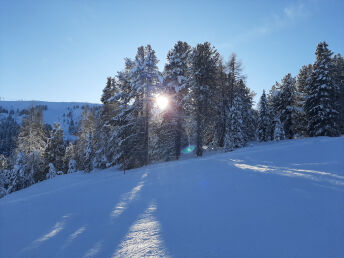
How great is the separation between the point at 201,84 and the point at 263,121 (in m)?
17.3

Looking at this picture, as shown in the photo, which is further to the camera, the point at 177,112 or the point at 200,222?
the point at 177,112

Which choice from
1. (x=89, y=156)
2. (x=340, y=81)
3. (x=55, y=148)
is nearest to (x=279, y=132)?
(x=340, y=81)

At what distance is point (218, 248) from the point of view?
3438 millimetres

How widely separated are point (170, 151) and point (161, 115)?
4162 mm

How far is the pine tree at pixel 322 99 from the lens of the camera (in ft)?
76.5

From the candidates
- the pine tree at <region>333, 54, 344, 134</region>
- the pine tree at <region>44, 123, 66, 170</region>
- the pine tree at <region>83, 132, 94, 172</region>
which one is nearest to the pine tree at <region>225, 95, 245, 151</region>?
the pine tree at <region>333, 54, 344, 134</region>

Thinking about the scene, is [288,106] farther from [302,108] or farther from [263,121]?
[263,121]

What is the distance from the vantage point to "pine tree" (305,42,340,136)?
76.5 ft

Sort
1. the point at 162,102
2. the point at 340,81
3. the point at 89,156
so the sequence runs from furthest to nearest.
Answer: the point at 340,81, the point at 89,156, the point at 162,102

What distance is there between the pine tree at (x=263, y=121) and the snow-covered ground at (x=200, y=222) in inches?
1078

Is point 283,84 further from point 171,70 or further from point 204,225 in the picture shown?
point 204,225

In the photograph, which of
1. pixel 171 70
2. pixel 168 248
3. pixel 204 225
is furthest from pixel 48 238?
pixel 171 70

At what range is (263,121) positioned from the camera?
1305 inches

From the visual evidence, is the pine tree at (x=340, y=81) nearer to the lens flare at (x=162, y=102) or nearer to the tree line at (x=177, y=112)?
the tree line at (x=177, y=112)
